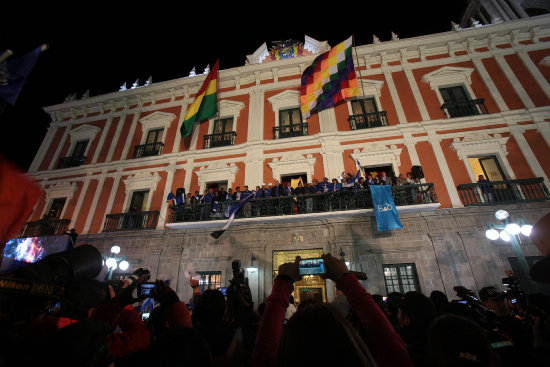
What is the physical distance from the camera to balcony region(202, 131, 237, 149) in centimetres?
1345

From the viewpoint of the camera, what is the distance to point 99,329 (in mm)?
1767

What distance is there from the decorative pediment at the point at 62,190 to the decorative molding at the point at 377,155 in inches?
601

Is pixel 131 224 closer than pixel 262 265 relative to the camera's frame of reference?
No

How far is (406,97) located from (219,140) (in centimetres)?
999

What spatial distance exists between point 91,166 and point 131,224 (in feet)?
17.1

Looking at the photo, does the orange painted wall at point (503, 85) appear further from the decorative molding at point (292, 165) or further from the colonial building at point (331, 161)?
the decorative molding at point (292, 165)

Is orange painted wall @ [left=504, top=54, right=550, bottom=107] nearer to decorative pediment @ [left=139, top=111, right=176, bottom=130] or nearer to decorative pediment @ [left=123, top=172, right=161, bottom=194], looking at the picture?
decorative pediment @ [left=139, top=111, right=176, bottom=130]

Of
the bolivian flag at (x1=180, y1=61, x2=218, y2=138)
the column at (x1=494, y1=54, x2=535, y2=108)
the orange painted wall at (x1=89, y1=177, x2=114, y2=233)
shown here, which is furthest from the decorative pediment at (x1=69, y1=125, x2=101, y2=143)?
the column at (x1=494, y1=54, x2=535, y2=108)

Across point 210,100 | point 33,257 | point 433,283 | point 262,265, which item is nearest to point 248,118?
point 210,100

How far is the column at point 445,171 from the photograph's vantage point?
991cm

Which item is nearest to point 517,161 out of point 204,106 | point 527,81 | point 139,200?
point 527,81

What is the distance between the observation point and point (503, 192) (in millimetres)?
9688

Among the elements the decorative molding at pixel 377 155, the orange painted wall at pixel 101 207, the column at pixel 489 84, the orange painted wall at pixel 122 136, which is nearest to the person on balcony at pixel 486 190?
the decorative molding at pixel 377 155

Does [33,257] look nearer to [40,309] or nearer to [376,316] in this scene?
[40,309]
